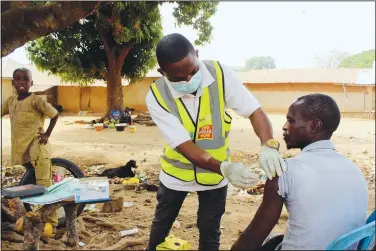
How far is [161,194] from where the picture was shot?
8.14ft

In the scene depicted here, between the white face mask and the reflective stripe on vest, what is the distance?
6 centimetres

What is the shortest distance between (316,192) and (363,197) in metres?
0.23

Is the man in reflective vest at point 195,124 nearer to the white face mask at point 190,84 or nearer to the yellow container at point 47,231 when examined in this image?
the white face mask at point 190,84

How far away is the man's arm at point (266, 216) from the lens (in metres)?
1.61

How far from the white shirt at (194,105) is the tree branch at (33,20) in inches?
104

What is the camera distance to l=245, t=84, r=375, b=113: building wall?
21469 mm

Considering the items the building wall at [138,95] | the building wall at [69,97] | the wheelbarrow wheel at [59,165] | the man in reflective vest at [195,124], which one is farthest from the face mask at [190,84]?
the building wall at [69,97]

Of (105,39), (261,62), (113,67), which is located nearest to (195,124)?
(105,39)

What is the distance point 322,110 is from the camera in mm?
1703

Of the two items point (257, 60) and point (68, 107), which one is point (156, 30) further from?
point (257, 60)

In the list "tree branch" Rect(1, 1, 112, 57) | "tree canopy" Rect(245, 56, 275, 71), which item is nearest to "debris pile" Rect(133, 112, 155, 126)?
"tree branch" Rect(1, 1, 112, 57)

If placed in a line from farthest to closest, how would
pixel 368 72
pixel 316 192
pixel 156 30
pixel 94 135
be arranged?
pixel 368 72 → pixel 156 30 → pixel 94 135 → pixel 316 192

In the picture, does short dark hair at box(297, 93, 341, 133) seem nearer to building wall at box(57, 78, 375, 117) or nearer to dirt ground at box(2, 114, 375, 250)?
dirt ground at box(2, 114, 375, 250)

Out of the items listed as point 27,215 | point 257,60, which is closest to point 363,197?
point 27,215
